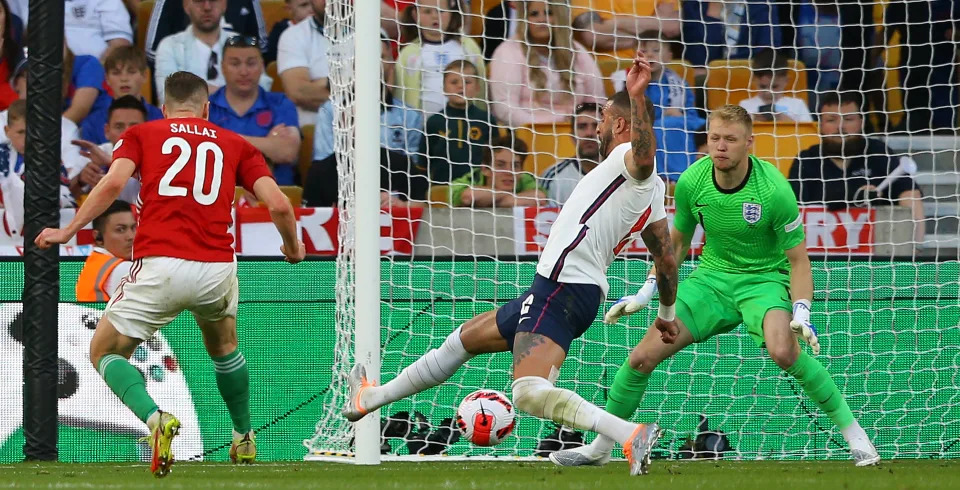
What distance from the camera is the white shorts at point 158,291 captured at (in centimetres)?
A: 567

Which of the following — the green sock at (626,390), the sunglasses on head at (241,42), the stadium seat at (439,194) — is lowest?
the green sock at (626,390)

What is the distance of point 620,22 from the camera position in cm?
1114

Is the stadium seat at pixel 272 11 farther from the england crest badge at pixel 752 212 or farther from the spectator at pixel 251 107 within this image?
the england crest badge at pixel 752 212

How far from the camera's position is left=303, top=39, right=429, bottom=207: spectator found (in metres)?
8.95

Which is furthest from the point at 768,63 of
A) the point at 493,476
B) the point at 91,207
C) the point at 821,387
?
the point at 91,207

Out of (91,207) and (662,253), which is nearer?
(91,207)

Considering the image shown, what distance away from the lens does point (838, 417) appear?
654cm

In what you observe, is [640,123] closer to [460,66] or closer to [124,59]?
[460,66]

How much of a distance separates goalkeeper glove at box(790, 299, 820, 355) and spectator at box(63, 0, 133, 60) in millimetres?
7168

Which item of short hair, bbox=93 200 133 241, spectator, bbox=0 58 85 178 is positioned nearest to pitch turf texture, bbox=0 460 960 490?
short hair, bbox=93 200 133 241

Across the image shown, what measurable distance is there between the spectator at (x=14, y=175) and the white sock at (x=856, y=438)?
6552mm

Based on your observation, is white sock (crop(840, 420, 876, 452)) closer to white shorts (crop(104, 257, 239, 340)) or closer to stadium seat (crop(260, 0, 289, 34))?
white shorts (crop(104, 257, 239, 340))

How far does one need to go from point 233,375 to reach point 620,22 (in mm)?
5985

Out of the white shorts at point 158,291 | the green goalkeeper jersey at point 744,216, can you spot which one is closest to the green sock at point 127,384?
the white shorts at point 158,291
